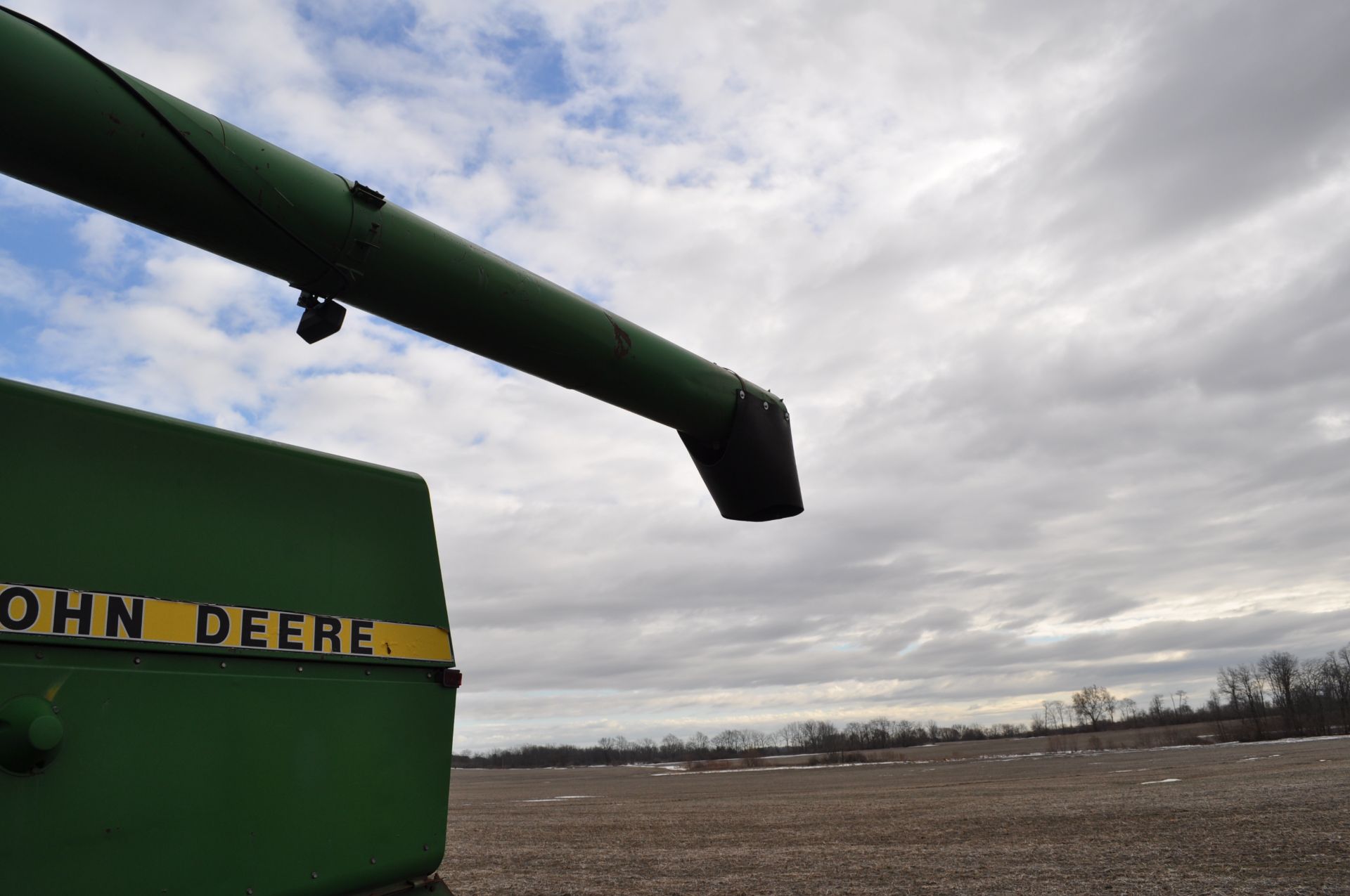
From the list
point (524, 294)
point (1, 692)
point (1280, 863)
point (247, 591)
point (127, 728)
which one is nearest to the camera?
point (1, 692)

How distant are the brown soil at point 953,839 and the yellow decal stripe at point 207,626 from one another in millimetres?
9147

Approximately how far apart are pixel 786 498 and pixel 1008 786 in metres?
28.6

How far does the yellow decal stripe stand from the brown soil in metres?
9.15

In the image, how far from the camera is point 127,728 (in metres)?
2.89

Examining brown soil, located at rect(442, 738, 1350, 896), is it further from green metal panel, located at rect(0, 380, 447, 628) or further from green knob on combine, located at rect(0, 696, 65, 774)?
green knob on combine, located at rect(0, 696, 65, 774)

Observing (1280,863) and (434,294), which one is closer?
(434,294)

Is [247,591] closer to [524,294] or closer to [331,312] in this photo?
[331,312]

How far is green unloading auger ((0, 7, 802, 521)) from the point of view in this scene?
2.87 m

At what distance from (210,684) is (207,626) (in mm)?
198

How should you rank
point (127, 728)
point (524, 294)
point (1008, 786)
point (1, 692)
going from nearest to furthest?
point (1, 692) → point (127, 728) → point (524, 294) → point (1008, 786)

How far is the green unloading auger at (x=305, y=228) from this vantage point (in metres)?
2.87

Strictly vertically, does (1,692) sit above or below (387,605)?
below

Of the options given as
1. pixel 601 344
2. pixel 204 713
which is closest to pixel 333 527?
pixel 204 713

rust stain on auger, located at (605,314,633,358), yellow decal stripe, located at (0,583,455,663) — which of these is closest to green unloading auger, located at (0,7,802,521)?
rust stain on auger, located at (605,314,633,358)
